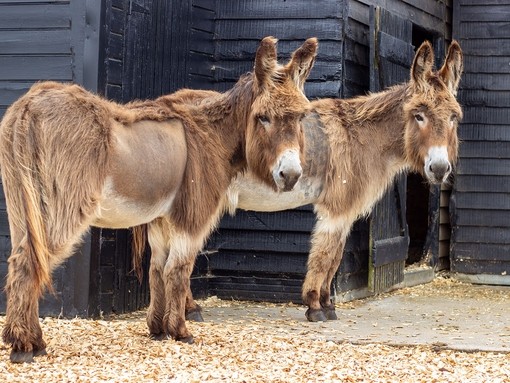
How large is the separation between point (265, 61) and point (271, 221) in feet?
9.32

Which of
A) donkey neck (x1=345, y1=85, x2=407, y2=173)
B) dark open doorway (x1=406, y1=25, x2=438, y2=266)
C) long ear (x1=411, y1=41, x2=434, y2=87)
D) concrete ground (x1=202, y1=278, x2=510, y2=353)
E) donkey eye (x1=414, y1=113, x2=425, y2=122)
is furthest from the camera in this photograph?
dark open doorway (x1=406, y1=25, x2=438, y2=266)

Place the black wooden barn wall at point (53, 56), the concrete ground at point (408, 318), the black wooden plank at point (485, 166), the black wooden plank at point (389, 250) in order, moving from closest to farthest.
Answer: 1. the concrete ground at point (408, 318)
2. the black wooden barn wall at point (53, 56)
3. the black wooden plank at point (389, 250)
4. the black wooden plank at point (485, 166)

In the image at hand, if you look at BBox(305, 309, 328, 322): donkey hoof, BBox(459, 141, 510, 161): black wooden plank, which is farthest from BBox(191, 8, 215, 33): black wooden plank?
BBox(459, 141, 510, 161): black wooden plank

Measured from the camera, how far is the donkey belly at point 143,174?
5730 mm

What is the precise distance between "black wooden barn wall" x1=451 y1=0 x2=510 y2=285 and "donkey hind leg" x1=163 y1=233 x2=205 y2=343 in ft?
18.3

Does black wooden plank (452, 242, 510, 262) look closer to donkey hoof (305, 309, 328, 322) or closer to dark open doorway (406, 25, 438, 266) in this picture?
dark open doorway (406, 25, 438, 266)

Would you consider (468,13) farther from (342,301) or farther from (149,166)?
(149,166)

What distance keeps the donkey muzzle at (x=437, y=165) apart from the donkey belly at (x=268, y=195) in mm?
919

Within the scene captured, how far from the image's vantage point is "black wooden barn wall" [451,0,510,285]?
35.3 ft

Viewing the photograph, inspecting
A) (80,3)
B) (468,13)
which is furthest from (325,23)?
(468,13)

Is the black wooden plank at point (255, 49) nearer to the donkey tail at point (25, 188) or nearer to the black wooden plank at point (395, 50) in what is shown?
the black wooden plank at point (395, 50)

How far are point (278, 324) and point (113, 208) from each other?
2.21m

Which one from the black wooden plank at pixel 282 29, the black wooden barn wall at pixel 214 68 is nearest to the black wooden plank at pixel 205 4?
the black wooden barn wall at pixel 214 68

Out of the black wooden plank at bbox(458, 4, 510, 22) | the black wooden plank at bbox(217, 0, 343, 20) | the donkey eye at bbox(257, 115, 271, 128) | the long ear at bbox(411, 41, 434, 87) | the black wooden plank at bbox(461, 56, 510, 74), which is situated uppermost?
the black wooden plank at bbox(458, 4, 510, 22)
